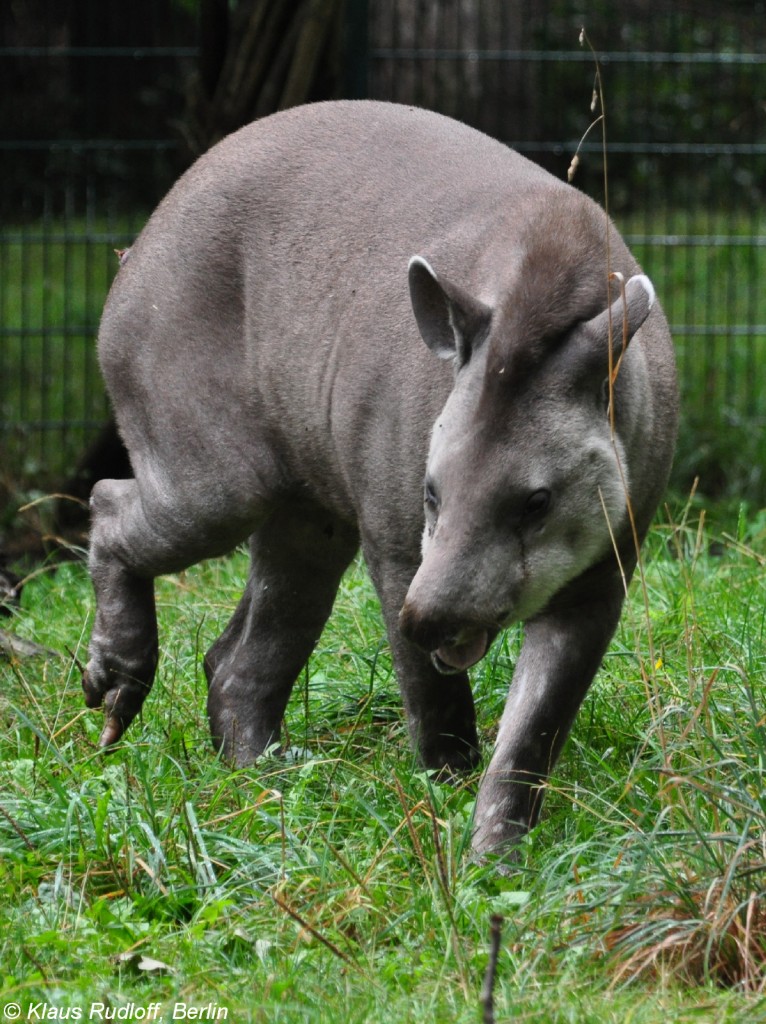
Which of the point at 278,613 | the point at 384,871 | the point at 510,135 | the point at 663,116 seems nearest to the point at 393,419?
the point at 384,871

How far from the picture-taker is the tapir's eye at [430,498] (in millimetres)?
3316

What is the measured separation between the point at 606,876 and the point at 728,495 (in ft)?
16.5

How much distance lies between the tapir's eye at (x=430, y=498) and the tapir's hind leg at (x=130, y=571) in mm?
1118

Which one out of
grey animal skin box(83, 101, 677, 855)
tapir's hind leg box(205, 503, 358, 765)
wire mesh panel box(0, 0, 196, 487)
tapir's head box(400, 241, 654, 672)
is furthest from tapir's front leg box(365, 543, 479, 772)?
wire mesh panel box(0, 0, 196, 487)

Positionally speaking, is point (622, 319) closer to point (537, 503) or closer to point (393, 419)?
point (537, 503)

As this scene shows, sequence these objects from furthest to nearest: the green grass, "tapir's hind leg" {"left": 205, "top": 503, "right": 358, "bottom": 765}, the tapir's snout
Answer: "tapir's hind leg" {"left": 205, "top": 503, "right": 358, "bottom": 765} → the tapir's snout → the green grass

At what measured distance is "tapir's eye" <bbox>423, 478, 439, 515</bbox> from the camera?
3.32 m

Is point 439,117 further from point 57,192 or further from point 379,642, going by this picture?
point 57,192

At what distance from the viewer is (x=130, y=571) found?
4539mm

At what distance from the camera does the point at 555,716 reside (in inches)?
147

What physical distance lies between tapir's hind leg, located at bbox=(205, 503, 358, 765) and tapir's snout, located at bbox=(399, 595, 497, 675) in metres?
1.33

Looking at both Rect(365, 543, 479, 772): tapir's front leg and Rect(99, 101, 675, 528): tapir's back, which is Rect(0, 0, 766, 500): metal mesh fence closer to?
Rect(99, 101, 675, 528): tapir's back

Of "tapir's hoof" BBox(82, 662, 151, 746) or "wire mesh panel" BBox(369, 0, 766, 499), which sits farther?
"wire mesh panel" BBox(369, 0, 766, 499)

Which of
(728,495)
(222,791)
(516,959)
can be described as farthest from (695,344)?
(516,959)
